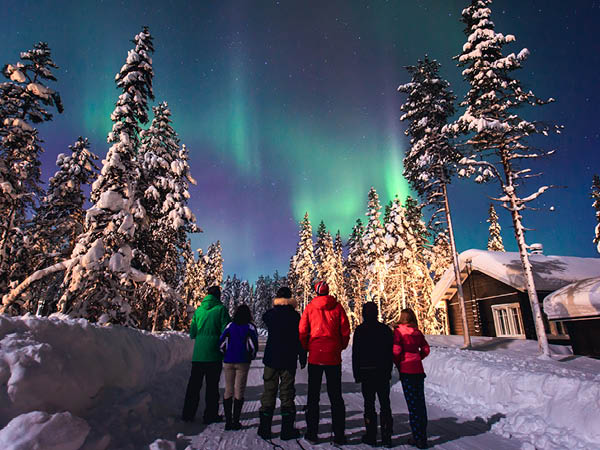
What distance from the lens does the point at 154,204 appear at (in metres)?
16.1

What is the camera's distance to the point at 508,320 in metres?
19.4

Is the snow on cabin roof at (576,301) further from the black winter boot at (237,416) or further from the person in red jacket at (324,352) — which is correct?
the black winter boot at (237,416)

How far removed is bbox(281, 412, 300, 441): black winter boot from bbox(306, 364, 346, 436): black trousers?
0.71 feet

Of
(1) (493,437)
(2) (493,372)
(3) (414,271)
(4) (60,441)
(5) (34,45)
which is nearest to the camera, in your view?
(4) (60,441)

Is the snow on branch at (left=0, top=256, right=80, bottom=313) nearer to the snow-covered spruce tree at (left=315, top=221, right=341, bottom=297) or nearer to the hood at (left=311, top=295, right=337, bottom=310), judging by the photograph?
the hood at (left=311, top=295, right=337, bottom=310)

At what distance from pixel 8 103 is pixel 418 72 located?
2184cm

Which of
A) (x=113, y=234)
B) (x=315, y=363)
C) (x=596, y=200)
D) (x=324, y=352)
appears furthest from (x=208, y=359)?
(x=596, y=200)

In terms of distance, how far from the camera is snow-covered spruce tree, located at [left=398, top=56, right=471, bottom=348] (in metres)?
18.2

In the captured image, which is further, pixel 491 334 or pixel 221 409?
pixel 491 334

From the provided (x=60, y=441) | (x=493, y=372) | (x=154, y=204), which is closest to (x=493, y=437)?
(x=493, y=372)

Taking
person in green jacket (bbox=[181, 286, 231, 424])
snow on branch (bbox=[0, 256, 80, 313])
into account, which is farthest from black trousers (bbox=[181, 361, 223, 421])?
snow on branch (bbox=[0, 256, 80, 313])

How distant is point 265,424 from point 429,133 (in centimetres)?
1806

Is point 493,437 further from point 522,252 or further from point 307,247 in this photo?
point 307,247

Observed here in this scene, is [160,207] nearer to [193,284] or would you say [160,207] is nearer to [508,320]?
[508,320]
